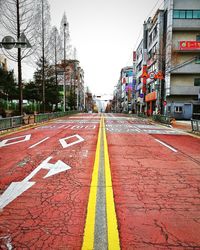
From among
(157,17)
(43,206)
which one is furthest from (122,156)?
(157,17)

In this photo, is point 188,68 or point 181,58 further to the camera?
point 181,58

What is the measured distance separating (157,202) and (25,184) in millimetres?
3035

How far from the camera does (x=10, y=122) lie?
18.5 meters

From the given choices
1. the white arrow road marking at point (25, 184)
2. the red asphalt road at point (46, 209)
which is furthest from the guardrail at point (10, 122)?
the white arrow road marking at point (25, 184)

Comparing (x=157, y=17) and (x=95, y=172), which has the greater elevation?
(x=157, y=17)

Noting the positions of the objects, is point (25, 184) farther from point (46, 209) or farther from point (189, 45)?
point (189, 45)

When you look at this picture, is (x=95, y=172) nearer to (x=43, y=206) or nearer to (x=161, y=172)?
(x=161, y=172)

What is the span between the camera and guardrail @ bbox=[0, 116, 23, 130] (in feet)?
55.9

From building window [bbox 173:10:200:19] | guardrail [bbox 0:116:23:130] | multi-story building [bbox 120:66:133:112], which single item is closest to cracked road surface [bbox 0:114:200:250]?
guardrail [bbox 0:116:23:130]

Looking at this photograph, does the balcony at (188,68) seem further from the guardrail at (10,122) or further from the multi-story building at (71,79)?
the guardrail at (10,122)

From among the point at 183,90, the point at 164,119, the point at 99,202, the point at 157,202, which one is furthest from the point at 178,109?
the point at 99,202

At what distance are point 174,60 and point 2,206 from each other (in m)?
43.1

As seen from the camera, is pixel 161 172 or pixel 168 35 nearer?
pixel 161 172

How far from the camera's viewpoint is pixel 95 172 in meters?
6.59
